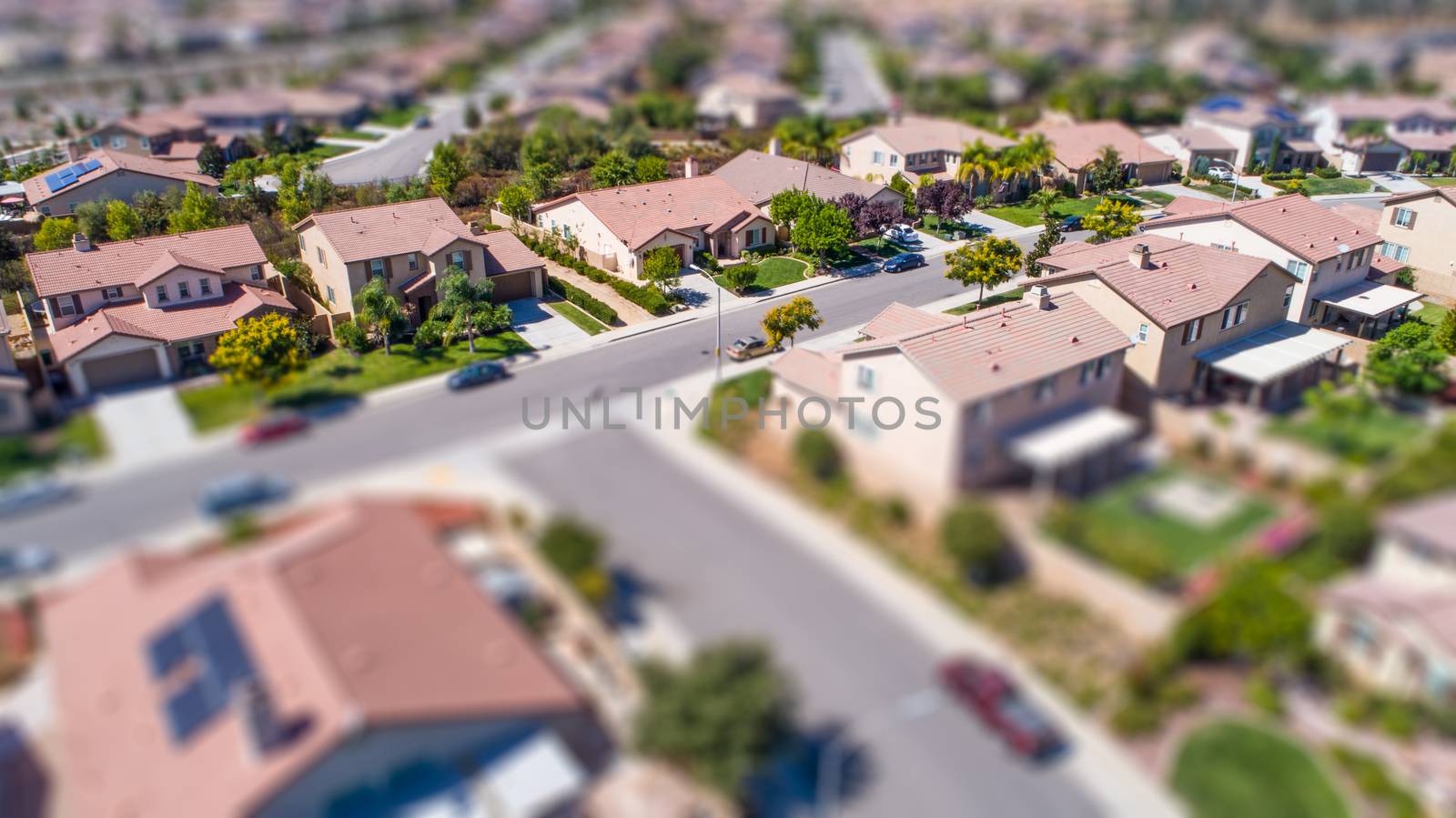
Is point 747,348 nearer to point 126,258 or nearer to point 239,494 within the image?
point 239,494

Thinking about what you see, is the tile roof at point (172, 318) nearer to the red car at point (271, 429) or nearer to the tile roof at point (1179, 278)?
the red car at point (271, 429)

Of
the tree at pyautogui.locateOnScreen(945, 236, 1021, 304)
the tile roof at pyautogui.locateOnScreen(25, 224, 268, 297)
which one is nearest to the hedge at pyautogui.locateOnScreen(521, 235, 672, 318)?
the tree at pyautogui.locateOnScreen(945, 236, 1021, 304)

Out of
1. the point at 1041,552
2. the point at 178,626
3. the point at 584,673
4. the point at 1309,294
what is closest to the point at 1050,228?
the point at 1309,294

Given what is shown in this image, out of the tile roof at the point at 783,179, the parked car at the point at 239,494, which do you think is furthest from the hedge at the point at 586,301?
the parked car at the point at 239,494

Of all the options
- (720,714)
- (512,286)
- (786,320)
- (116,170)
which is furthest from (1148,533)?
(116,170)

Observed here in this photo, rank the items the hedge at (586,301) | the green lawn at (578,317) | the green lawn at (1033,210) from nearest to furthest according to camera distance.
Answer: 1. the green lawn at (578,317)
2. the hedge at (586,301)
3. the green lawn at (1033,210)

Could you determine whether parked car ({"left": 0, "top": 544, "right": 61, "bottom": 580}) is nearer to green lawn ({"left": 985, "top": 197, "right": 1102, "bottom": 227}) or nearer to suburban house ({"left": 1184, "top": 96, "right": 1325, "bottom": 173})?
green lawn ({"left": 985, "top": 197, "right": 1102, "bottom": 227})

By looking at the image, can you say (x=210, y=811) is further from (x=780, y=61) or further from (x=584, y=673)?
(x=780, y=61)
